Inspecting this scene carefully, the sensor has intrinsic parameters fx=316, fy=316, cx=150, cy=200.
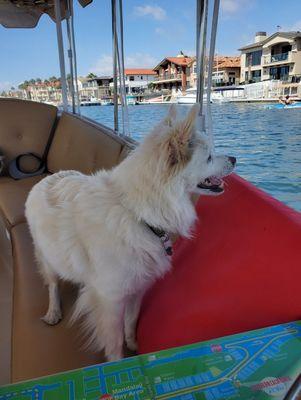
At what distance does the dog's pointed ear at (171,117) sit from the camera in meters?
1.36

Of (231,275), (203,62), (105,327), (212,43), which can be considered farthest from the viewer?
(203,62)

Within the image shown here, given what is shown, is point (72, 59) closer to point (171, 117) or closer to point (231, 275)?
point (171, 117)

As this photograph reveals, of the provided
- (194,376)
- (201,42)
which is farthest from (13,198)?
(194,376)

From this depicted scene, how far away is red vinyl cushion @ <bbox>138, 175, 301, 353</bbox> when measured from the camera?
3.15ft

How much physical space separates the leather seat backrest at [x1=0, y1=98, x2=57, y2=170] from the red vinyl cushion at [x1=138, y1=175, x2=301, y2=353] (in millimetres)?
3422

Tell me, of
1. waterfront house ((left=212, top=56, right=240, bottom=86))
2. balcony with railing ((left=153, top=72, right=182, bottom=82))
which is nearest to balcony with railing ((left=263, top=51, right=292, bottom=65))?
waterfront house ((left=212, top=56, right=240, bottom=86))

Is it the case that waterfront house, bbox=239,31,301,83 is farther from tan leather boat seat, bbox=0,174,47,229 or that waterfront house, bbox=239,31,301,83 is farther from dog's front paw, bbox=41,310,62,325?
dog's front paw, bbox=41,310,62,325

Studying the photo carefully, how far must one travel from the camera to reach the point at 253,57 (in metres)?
5.29

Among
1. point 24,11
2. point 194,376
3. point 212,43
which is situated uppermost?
point 24,11

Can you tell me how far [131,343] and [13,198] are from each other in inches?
90.5

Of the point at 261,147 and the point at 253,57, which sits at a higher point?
the point at 253,57

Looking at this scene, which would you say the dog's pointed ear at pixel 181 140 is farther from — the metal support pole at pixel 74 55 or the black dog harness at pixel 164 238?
the metal support pole at pixel 74 55

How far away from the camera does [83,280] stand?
1.65m

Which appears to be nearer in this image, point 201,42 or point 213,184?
point 213,184
